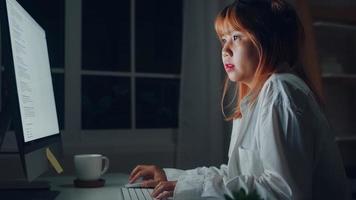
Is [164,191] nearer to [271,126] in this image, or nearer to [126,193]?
[126,193]

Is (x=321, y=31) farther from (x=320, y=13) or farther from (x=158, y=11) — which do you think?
(x=158, y=11)

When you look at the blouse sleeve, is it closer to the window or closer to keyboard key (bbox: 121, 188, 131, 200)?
keyboard key (bbox: 121, 188, 131, 200)

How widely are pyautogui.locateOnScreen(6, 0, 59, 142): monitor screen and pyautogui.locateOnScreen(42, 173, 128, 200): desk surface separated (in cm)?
15

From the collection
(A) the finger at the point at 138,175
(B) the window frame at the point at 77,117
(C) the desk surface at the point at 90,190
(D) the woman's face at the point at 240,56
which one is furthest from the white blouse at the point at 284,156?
(B) the window frame at the point at 77,117

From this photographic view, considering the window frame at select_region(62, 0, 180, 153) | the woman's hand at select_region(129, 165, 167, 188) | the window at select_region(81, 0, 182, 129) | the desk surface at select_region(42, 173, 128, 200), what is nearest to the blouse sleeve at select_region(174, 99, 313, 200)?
the desk surface at select_region(42, 173, 128, 200)

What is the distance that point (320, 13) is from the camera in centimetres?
215

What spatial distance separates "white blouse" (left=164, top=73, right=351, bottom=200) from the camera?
95 cm

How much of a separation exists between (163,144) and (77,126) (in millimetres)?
404

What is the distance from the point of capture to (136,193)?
1127mm

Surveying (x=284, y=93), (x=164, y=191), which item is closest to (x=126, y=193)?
(x=164, y=191)

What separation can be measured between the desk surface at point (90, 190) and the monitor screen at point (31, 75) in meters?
0.15

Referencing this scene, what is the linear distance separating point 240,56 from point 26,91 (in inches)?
21.3

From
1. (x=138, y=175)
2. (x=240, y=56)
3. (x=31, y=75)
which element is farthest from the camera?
(x=138, y=175)

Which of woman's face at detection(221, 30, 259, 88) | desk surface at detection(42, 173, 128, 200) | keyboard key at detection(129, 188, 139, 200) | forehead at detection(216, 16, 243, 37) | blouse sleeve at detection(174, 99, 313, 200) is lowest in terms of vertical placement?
desk surface at detection(42, 173, 128, 200)
